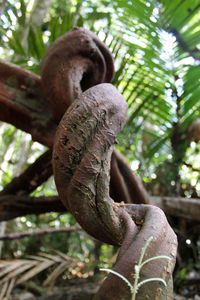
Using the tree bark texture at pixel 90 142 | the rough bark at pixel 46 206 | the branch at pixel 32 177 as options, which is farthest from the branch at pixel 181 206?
the tree bark texture at pixel 90 142

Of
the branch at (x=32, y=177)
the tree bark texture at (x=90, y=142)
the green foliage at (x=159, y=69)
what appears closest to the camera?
the tree bark texture at (x=90, y=142)

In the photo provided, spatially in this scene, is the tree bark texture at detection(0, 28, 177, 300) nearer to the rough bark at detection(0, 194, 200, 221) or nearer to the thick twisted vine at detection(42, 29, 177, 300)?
the thick twisted vine at detection(42, 29, 177, 300)

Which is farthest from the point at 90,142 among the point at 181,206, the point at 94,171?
the point at 181,206

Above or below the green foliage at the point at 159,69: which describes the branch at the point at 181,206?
below

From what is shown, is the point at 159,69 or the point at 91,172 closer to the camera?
the point at 91,172

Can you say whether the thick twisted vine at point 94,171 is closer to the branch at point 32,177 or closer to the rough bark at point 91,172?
the rough bark at point 91,172

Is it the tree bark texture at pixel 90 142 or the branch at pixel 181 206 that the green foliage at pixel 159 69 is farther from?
the tree bark texture at pixel 90 142

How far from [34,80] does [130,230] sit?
474mm

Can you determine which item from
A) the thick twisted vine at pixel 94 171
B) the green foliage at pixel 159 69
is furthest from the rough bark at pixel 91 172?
the green foliage at pixel 159 69

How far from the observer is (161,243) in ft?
1.16

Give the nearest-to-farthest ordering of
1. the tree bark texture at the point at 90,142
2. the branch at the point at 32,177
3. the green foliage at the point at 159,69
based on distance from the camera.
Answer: the tree bark texture at the point at 90,142 < the green foliage at the point at 159,69 < the branch at the point at 32,177

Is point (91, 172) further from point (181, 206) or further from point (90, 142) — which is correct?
point (181, 206)

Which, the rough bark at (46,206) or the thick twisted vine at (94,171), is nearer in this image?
the thick twisted vine at (94,171)

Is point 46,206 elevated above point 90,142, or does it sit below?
below
